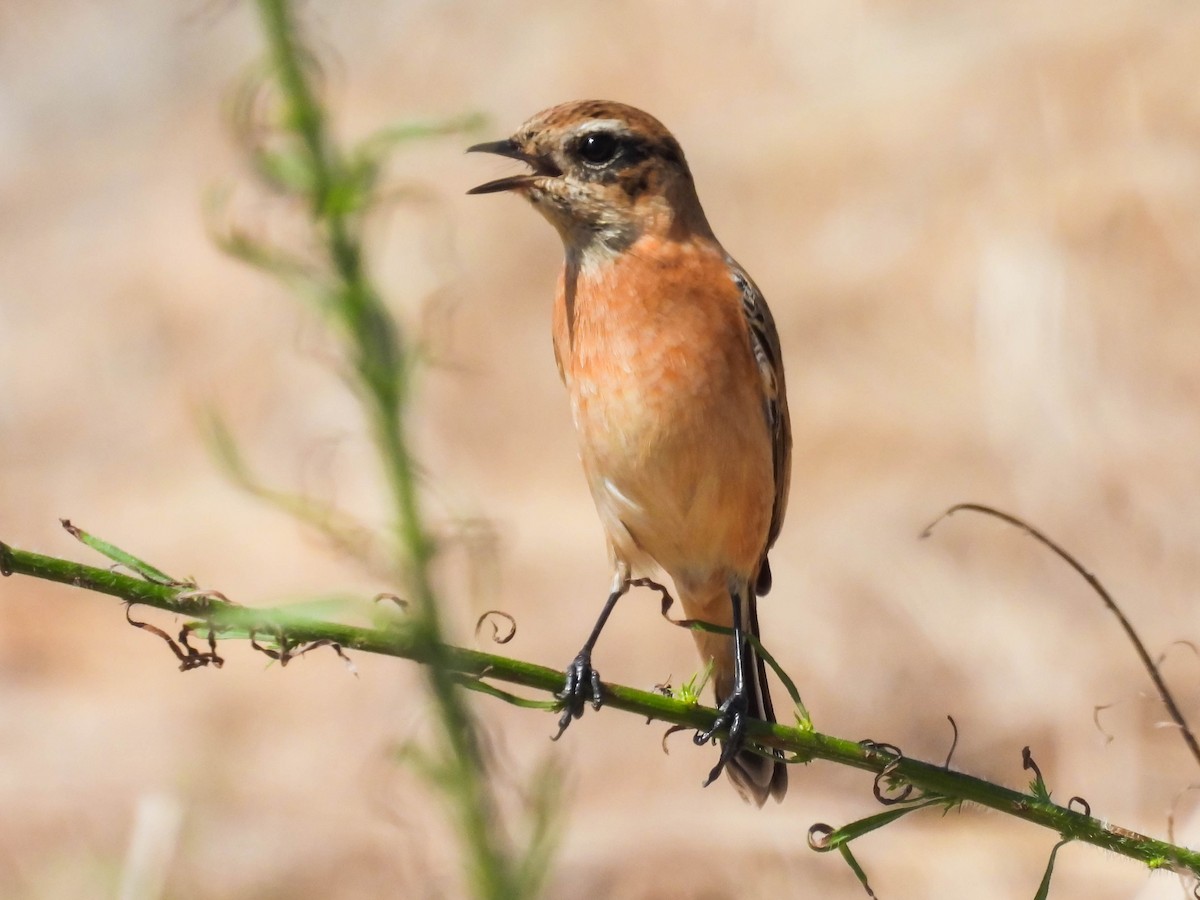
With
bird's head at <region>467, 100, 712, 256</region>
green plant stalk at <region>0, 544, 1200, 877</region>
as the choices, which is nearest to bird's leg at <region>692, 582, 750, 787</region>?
green plant stalk at <region>0, 544, 1200, 877</region>

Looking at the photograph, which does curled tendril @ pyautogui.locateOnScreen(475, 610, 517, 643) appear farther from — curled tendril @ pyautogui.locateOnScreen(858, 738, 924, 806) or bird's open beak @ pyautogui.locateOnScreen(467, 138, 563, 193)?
bird's open beak @ pyautogui.locateOnScreen(467, 138, 563, 193)

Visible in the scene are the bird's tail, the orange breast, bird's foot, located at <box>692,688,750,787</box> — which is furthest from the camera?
the bird's tail

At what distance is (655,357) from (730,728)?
1407 mm

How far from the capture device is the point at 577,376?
4867mm

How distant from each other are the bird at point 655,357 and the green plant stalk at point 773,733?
4.84 feet

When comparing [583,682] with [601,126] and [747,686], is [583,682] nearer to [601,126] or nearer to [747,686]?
[747,686]

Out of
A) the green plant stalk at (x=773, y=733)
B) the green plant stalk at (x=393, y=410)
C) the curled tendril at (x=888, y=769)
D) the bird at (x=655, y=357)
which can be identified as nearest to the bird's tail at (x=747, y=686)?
the bird at (x=655, y=357)

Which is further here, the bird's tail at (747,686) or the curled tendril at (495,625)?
the bird's tail at (747,686)

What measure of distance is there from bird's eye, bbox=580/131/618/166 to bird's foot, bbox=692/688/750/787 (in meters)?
1.72

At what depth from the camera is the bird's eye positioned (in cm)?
481

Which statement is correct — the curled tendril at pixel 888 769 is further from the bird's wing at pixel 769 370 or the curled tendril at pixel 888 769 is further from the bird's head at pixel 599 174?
the bird's head at pixel 599 174

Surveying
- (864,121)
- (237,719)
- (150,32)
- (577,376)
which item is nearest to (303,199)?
(577,376)

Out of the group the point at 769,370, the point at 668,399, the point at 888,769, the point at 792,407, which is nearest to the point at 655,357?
Answer: the point at 668,399

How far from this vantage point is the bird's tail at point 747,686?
5004mm
